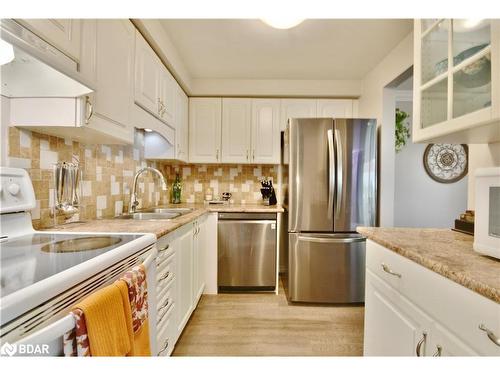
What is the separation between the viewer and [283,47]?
2490 millimetres

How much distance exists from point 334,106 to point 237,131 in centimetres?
121

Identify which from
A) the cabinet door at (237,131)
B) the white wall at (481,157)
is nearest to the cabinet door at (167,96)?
the cabinet door at (237,131)

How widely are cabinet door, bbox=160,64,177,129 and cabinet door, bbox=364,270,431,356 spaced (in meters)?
2.02

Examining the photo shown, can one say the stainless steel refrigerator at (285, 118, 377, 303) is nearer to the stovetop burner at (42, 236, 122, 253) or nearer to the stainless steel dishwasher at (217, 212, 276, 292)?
the stainless steel dishwasher at (217, 212, 276, 292)

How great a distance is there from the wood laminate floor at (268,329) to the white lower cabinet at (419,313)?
1.89 ft

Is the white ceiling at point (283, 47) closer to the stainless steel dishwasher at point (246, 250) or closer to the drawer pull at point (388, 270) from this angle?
the stainless steel dishwasher at point (246, 250)

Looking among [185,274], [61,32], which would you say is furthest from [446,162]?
[61,32]

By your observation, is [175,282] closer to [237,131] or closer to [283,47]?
[237,131]

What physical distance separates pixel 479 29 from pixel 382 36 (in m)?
1.36

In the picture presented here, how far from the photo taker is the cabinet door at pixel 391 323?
3.24ft

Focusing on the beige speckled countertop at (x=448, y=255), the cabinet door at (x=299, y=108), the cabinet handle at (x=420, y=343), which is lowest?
the cabinet handle at (x=420, y=343)
